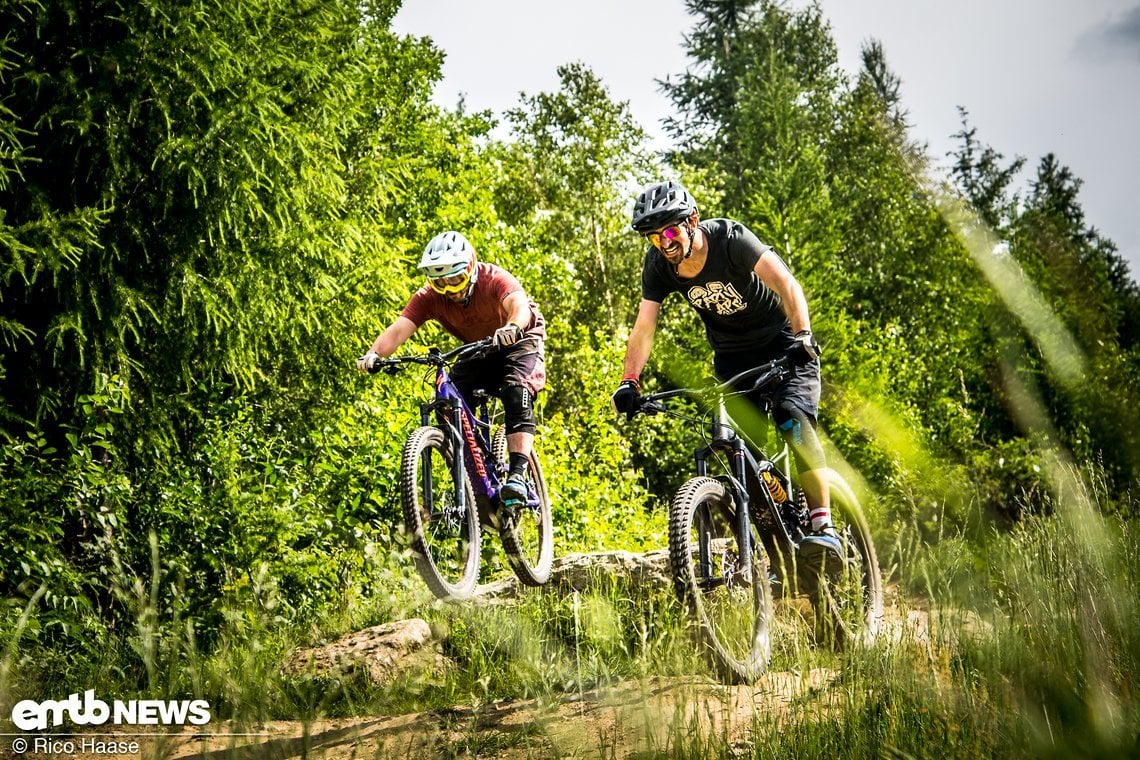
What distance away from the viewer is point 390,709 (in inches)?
207

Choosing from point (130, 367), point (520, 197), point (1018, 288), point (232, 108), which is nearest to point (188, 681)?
point (130, 367)

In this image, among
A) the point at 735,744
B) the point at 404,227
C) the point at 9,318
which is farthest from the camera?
the point at 404,227

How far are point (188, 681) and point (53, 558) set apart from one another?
1.49 m

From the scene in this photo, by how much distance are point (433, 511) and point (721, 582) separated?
1.94 m

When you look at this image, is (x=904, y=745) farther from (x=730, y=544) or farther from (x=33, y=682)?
(x=33, y=682)

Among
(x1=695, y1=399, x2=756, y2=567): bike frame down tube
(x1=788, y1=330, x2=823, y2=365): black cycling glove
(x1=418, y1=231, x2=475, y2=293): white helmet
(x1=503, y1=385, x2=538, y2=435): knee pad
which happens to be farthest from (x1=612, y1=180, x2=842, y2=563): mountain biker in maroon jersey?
(x1=418, y1=231, x2=475, y2=293): white helmet

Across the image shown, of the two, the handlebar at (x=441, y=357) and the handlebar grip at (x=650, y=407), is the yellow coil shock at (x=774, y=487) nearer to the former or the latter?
the handlebar grip at (x=650, y=407)

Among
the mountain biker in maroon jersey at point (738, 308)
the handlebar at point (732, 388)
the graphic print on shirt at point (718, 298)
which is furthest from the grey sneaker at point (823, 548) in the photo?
the graphic print on shirt at point (718, 298)

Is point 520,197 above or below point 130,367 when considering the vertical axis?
above

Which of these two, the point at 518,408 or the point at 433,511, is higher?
the point at 518,408

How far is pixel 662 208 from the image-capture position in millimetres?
5051

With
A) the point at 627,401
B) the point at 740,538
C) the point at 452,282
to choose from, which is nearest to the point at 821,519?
the point at 740,538

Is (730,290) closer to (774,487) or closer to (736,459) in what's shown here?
(736,459)

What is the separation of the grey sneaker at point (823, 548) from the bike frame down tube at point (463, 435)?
209 cm
